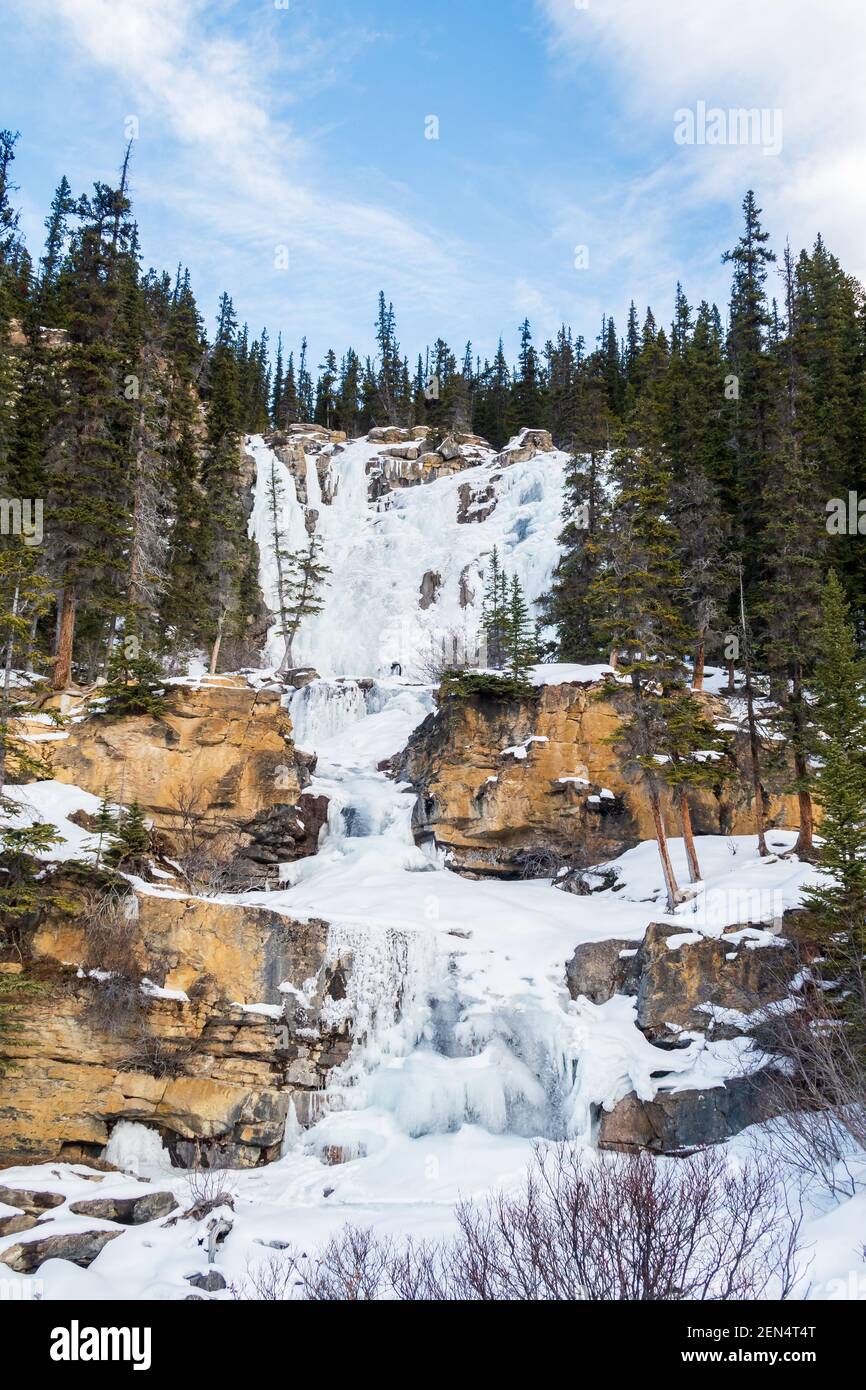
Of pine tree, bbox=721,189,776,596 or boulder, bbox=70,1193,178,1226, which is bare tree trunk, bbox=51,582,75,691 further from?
pine tree, bbox=721,189,776,596

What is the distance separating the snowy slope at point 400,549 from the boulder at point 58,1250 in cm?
3756

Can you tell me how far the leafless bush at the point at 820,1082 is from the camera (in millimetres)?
12305

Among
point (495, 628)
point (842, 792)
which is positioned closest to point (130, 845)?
point (842, 792)

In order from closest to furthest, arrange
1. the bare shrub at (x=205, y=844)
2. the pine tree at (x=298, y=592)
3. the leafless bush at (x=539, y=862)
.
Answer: the bare shrub at (x=205, y=844) < the leafless bush at (x=539, y=862) < the pine tree at (x=298, y=592)

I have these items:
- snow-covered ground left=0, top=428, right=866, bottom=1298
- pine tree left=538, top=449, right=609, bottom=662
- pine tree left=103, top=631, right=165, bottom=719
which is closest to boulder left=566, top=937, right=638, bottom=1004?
snow-covered ground left=0, top=428, right=866, bottom=1298

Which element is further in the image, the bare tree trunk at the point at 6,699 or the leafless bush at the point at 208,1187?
the bare tree trunk at the point at 6,699

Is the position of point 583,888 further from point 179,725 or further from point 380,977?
point 179,725

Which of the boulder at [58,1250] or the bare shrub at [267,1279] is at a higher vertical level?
the bare shrub at [267,1279]

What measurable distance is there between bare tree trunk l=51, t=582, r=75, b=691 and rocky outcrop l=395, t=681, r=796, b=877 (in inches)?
468

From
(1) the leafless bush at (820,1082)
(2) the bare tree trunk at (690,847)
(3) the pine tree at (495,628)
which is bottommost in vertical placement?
(1) the leafless bush at (820,1082)

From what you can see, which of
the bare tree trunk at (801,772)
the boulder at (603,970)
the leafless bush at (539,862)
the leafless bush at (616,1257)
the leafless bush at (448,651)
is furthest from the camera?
the leafless bush at (448,651)

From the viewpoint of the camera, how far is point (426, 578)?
57625 mm

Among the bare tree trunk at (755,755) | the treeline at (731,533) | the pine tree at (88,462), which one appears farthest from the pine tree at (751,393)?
the pine tree at (88,462)

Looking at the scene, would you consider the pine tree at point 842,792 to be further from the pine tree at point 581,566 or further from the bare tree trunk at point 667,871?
the pine tree at point 581,566
